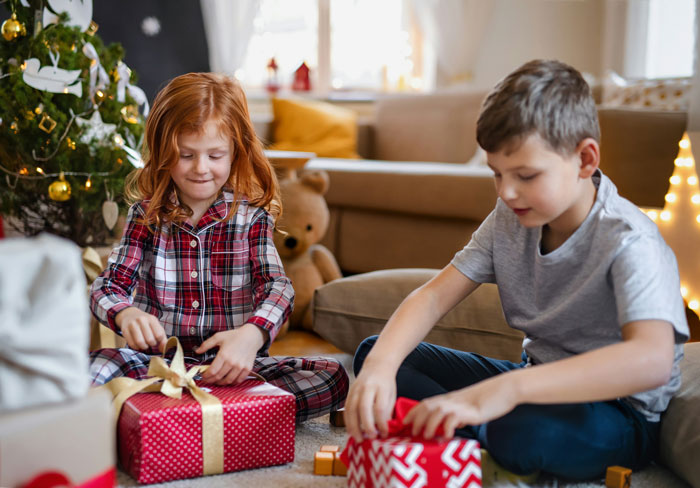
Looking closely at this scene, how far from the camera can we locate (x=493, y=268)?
1.16 meters

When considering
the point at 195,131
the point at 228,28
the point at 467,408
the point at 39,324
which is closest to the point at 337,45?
the point at 228,28

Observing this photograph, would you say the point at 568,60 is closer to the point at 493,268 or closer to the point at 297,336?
the point at 297,336

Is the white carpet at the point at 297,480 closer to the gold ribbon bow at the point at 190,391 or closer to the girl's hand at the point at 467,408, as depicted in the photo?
the gold ribbon bow at the point at 190,391

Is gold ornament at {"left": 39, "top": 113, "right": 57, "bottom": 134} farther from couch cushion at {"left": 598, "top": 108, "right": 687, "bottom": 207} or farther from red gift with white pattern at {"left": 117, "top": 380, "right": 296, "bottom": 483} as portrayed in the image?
couch cushion at {"left": 598, "top": 108, "right": 687, "bottom": 207}

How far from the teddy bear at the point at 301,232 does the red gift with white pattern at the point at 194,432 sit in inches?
36.4

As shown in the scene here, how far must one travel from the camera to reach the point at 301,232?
2035 mm

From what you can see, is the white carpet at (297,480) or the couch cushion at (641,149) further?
the couch cushion at (641,149)

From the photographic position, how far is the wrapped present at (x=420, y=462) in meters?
0.85

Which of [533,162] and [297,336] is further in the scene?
[297,336]

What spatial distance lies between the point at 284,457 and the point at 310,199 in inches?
41.4

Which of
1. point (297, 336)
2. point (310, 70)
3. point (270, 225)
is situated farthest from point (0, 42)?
point (310, 70)

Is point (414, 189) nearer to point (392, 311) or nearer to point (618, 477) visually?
point (392, 311)

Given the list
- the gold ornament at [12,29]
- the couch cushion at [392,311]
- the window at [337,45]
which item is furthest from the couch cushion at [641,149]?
the window at [337,45]

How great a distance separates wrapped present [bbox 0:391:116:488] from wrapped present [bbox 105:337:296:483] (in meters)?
0.29
